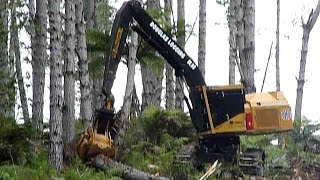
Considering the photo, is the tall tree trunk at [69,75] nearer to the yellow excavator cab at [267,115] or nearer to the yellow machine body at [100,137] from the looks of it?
the yellow machine body at [100,137]

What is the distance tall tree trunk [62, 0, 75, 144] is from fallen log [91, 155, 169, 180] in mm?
1262

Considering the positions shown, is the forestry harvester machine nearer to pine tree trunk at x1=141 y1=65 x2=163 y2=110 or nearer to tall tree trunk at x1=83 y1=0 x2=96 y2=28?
pine tree trunk at x1=141 y1=65 x2=163 y2=110

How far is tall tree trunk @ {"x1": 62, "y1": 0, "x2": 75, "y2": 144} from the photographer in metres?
13.2

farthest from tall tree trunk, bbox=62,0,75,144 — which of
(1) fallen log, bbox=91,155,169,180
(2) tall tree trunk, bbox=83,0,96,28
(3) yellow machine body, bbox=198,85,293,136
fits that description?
(2) tall tree trunk, bbox=83,0,96,28

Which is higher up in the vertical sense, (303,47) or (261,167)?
(303,47)

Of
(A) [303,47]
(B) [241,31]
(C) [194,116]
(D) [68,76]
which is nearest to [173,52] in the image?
(C) [194,116]

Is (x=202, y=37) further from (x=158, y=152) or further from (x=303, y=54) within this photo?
(x=158, y=152)

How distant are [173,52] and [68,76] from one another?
7.37ft

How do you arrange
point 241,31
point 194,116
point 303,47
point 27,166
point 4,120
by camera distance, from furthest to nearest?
point 303,47 < point 241,31 < point 194,116 < point 4,120 < point 27,166

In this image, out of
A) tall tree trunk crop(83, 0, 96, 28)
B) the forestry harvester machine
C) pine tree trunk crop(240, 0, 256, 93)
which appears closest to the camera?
the forestry harvester machine

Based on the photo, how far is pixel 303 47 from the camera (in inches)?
973

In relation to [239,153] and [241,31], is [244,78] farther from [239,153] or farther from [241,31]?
[239,153]

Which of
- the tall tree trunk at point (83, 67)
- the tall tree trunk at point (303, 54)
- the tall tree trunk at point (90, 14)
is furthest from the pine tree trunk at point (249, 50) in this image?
the tall tree trunk at point (303, 54)

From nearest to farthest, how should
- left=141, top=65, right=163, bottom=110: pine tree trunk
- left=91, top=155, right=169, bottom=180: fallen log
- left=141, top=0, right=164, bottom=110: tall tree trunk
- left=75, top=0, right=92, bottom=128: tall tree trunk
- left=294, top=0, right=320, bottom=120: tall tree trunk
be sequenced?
left=91, top=155, right=169, bottom=180: fallen log < left=75, top=0, right=92, bottom=128: tall tree trunk < left=141, top=0, right=164, bottom=110: tall tree trunk < left=141, top=65, right=163, bottom=110: pine tree trunk < left=294, top=0, right=320, bottom=120: tall tree trunk
